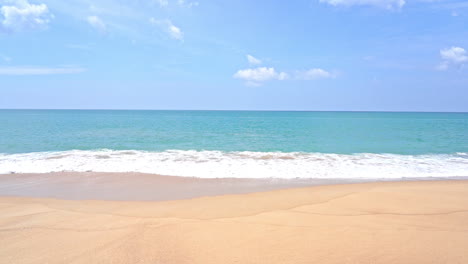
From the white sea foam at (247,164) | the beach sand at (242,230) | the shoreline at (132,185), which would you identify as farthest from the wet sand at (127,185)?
the beach sand at (242,230)

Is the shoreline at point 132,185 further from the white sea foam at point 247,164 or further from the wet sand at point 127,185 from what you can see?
the white sea foam at point 247,164

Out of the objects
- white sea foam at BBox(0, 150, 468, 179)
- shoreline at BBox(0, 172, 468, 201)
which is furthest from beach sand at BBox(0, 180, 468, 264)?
white sea foam at BBox(0, 150, 468, 179)

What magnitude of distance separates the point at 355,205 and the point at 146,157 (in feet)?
36.9

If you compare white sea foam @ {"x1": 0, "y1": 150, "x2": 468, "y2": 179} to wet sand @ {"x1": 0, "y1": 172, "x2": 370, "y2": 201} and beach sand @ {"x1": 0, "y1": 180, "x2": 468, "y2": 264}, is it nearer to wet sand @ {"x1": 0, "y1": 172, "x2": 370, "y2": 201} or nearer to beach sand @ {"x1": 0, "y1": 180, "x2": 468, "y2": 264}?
wet sand @ {"x1": 0, "y1": 172, "x2": 370, "y2": 201}

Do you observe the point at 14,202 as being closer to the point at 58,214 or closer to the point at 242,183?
the point at 58,214

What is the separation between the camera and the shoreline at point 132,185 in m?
7.54

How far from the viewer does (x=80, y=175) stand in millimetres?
10141

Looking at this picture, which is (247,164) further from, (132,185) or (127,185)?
(127,185)

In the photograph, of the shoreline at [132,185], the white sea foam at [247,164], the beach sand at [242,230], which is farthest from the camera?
the white sea foam at [247,164]

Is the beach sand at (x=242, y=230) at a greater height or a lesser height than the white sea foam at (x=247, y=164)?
greater

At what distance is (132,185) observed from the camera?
8711mm

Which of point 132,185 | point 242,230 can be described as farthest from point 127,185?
point 242,230

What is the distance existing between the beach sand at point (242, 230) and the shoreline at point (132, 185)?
2.73 ft

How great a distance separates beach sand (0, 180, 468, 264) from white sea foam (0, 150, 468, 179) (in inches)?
149
